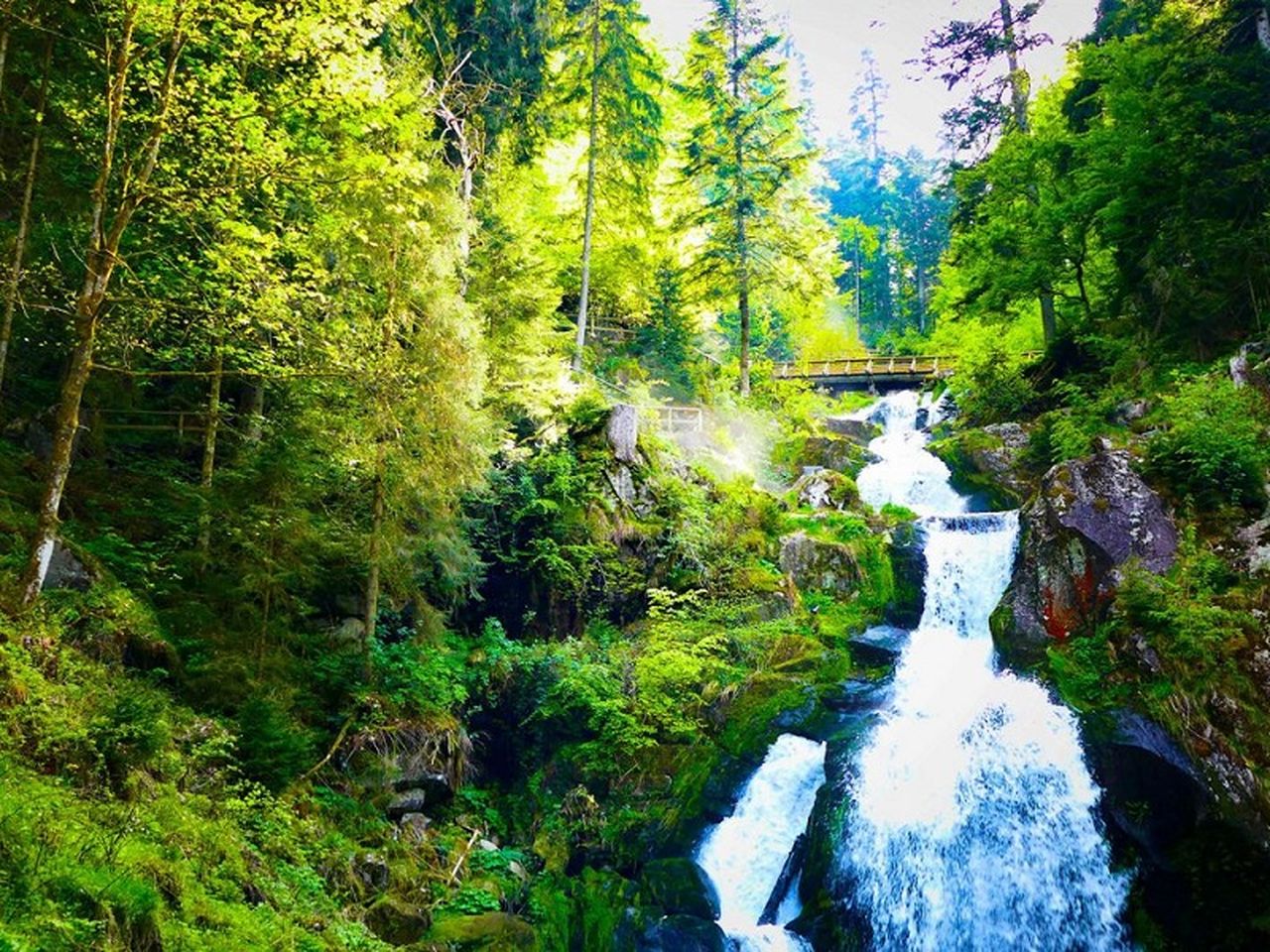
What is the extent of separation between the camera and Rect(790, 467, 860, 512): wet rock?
62.7 feet

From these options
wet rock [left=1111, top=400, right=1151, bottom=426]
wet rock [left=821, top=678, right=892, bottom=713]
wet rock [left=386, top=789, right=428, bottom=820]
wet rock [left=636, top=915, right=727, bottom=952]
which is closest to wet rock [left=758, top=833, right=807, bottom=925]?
wet rock [left=636, top=915, right=727, bottom=952]

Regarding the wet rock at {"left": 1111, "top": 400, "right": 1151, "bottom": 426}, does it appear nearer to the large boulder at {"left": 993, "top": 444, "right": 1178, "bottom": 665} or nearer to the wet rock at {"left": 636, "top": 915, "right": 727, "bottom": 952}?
the large boulder at {"left": 993, "top": 444, "right": 1178, "bottom": 665}

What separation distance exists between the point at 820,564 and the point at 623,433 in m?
5.57

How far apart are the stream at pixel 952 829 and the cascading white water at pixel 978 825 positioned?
0.05 ft

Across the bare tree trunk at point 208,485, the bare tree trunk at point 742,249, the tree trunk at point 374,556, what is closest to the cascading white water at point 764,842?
the tree trunk at point 374,556

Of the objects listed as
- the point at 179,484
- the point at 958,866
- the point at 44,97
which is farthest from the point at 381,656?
the point at 958,866

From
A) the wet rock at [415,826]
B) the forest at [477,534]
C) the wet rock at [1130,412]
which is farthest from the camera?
the wet rock at [1130,412]

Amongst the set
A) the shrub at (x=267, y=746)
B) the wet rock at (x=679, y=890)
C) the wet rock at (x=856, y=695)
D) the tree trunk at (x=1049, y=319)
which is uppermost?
the tree trunk at (x=1049, y=319)

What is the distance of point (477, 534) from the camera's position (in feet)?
44.9

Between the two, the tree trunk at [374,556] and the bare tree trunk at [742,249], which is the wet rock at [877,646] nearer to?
the tree trunk at [374,556]

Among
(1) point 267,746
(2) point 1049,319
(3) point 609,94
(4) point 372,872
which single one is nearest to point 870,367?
(2) point 1049,319

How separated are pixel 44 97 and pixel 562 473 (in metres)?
9.40

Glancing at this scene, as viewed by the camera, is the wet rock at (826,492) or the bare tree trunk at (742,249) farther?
the bare tree trunk at (742,249)

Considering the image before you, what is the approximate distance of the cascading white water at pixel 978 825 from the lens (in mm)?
8381
